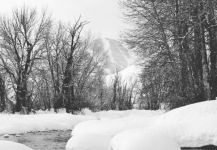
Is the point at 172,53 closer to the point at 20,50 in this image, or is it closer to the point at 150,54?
the point at 150,54

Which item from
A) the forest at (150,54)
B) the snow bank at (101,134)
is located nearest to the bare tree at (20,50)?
the forest at (150,54)


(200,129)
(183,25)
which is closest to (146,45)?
(183,25)

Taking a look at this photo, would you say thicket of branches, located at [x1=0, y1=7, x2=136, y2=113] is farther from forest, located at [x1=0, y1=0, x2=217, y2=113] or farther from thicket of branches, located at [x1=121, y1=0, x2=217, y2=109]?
thicket of branches, located at [x1=121, y1=0, x2=217, y2=109]

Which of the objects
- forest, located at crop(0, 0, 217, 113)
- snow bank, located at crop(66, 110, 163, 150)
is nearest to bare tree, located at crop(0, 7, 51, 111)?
forest, located at crop(0, 0, 217, 113)

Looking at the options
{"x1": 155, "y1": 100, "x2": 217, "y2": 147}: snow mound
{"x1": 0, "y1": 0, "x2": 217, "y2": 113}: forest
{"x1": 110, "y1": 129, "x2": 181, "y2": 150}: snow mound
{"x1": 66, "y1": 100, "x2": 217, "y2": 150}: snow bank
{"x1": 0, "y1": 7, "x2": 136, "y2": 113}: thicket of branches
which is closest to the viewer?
{"x1": 110, "y1": 129, "x2": 181, "y2": 150}: snow mound

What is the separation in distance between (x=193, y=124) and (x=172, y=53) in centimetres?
1008

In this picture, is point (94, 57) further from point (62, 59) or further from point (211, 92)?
point (211, 92)

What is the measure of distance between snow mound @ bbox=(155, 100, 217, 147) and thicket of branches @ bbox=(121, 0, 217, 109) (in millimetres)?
6769

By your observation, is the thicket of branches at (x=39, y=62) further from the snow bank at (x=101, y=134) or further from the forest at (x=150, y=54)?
the snow bank at (x=101, y=134)

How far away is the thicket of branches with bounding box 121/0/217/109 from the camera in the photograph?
2033cm

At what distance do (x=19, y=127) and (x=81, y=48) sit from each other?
793 inches

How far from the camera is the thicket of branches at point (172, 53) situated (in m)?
20.3

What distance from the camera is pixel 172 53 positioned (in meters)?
21.8

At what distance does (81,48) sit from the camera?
39.7m
